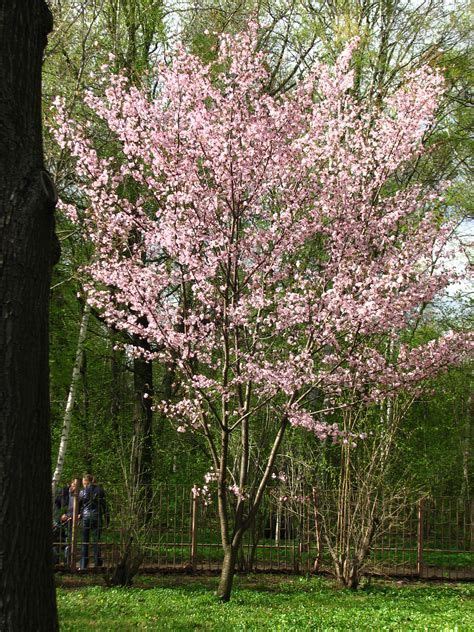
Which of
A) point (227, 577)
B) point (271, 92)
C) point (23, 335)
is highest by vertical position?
point (271, 92)

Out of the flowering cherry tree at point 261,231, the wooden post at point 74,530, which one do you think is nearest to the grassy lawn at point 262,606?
the wooden post at point 74,530

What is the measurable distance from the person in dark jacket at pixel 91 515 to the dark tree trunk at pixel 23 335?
882 centimetres

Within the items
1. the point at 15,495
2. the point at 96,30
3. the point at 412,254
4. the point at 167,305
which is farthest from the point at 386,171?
the point at 15,495

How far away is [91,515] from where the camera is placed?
1240 centimetres

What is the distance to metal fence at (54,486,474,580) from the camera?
483 inches

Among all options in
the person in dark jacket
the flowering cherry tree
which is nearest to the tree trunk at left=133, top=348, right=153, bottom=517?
the person in dark jacket

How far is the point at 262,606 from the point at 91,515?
435 cm

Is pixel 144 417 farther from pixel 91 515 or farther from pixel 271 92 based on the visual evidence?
pixel 271 92

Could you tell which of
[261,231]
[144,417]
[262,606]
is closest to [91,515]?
[144,417]

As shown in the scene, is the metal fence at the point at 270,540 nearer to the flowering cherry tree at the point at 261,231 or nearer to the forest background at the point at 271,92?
the forest background at the point at 271,92

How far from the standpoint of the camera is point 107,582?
34.8 feet

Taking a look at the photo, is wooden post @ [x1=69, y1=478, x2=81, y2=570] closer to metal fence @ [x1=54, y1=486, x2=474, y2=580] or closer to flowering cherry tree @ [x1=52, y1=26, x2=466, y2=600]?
metal fence @ [x1=54, y1=486, x2=474, y2=580]

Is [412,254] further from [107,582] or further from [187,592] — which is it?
[107,582]

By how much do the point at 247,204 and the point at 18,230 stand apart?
5907 mm
